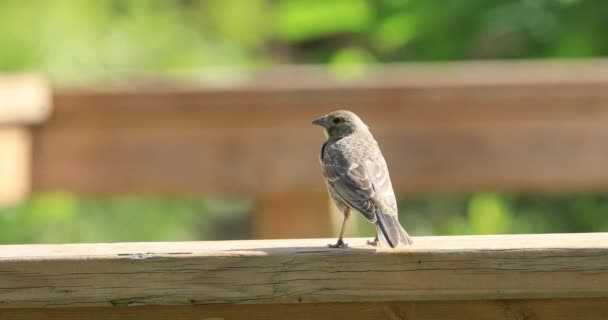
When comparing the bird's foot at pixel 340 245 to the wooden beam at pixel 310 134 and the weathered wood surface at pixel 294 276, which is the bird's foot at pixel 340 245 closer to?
the weathered wood surface at pixel 294 276

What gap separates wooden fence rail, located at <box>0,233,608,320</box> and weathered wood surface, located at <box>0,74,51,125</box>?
10.4 feet

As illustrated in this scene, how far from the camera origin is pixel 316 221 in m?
5.76

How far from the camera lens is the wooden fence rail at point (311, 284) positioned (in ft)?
7.72

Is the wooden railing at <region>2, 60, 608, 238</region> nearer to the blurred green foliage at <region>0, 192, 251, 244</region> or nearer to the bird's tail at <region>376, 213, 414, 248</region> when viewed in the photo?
the blurred green foliage at <region>0, 192, 251, 244</region>

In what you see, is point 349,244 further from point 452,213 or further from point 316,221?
point 452,213

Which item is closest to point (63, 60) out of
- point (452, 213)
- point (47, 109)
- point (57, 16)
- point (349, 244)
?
point (57, 16)

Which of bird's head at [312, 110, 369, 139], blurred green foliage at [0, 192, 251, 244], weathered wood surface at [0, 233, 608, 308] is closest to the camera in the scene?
weathered wood surface at [0, 233, 608, 308]

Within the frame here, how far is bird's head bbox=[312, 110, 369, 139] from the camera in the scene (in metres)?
4.50

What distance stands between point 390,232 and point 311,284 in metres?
0.53

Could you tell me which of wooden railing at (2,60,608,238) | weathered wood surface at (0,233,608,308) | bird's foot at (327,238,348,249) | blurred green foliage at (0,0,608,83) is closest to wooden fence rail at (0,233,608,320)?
weathered wood surface at (0,233,608,308)

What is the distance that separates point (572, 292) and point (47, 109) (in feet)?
13.1

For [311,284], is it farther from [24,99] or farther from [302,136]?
[24,99]

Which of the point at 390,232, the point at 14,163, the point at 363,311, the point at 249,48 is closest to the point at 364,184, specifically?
the point at 390,232

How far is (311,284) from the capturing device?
2.37m
